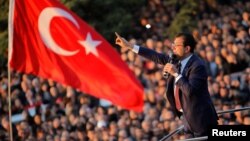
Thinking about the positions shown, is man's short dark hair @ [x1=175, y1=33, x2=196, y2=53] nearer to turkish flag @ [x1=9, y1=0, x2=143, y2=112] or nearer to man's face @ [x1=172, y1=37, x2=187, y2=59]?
man's face @ [x1=172, y1=37, x2=187, y2=59]

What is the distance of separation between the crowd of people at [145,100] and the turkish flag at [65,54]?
5.71 feet

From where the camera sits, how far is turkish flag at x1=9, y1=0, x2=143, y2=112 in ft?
39.0

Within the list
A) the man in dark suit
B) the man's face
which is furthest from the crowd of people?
the man's face

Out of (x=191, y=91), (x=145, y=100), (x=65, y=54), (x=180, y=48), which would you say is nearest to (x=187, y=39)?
(x=180, y=48)

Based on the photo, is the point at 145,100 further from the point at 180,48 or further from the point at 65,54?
the point at 180,48

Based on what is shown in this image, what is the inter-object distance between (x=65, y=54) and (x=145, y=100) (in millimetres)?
3733

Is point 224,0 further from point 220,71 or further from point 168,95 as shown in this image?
point 168,95

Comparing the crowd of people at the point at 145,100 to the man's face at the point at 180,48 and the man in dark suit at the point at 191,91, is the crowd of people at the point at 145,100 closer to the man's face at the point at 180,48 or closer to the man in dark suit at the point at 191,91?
the man in dark suit at the point at 191,91

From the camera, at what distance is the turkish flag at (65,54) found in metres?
11.9

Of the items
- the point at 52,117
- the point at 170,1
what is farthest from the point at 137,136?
the point at 170,1

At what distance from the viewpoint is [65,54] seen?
39.3 feet

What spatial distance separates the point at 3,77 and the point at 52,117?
2.86 meters

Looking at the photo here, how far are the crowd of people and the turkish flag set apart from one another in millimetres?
1741

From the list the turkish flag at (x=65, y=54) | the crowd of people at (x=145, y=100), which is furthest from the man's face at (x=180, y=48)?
the crowd of people at (x=145, y=100)
